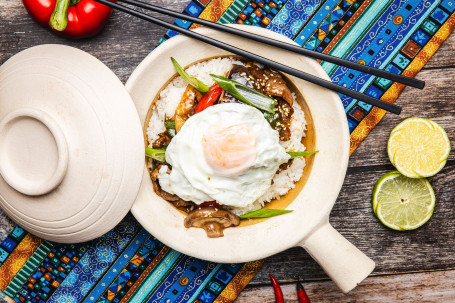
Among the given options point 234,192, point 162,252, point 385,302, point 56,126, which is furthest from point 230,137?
point 385,302

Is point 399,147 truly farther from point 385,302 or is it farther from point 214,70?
point 214,70

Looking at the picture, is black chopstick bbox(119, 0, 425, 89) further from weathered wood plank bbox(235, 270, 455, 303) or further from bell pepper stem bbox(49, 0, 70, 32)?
weathered wood plank bbox(235, 270, 455, 303)

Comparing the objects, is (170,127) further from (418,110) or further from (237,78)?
(418,110)

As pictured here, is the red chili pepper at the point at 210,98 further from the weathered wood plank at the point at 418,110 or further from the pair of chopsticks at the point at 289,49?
the weathered wood plank at the point at 418,110

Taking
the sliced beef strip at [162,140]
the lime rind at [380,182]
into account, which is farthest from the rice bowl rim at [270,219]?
the lime rind at [380,182]

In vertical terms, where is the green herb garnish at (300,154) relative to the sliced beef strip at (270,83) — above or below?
below

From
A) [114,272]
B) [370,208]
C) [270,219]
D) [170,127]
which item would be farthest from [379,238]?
[114,272]
